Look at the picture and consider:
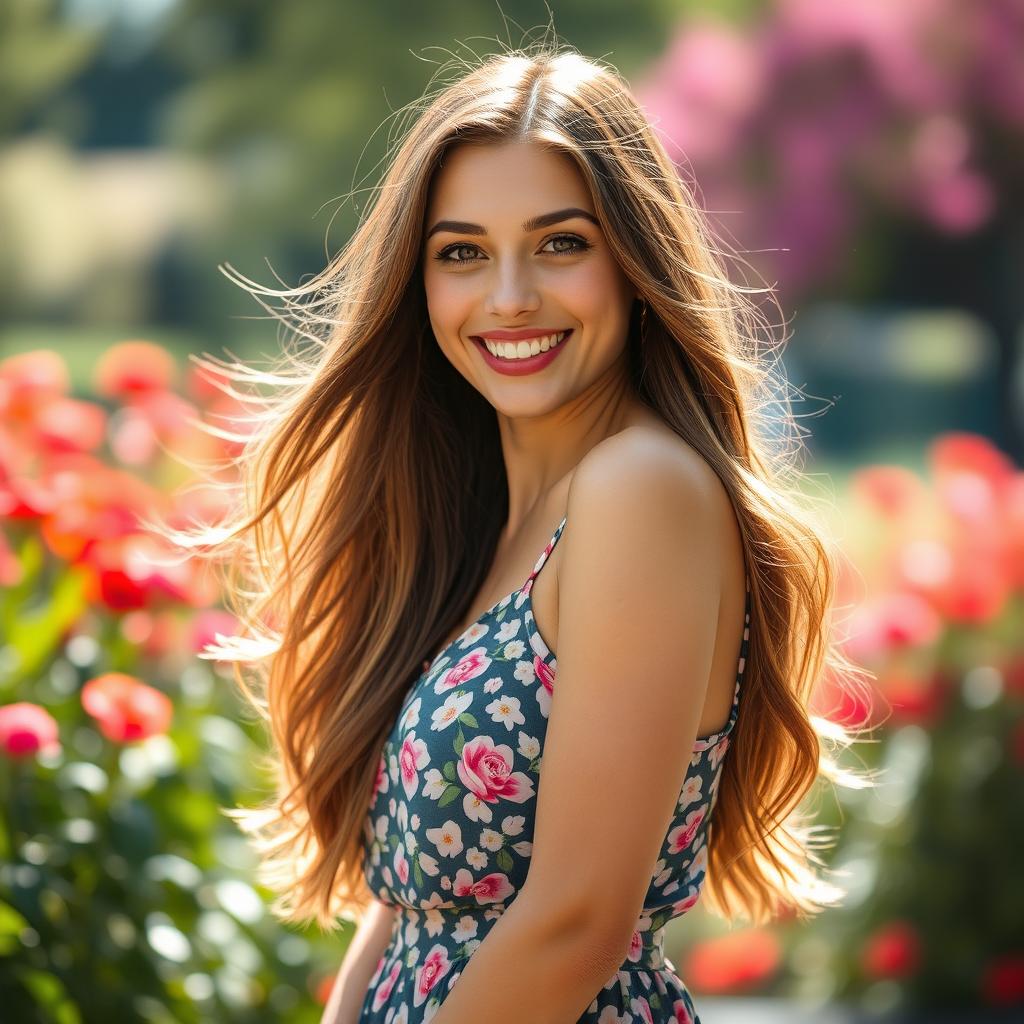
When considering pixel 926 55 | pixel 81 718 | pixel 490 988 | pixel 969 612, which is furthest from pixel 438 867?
pixel 926 55

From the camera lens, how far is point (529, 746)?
4.49 ft

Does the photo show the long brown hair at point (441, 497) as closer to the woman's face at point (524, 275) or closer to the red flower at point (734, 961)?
the woman's face at point (524, 275)

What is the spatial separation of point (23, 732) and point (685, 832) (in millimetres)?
930

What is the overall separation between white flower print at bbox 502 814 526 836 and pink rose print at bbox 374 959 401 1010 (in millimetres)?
280

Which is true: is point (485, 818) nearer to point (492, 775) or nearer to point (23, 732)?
point (492, 775)

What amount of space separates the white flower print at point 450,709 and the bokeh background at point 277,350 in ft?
1.67

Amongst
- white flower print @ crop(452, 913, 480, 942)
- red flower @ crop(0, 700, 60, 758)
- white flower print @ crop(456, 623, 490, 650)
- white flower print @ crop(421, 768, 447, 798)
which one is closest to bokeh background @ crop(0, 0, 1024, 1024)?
red flower @ crop(0, 700, 60, 758)

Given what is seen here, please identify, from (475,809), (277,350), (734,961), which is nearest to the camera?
(475,809)

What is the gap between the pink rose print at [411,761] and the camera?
4.72 ft

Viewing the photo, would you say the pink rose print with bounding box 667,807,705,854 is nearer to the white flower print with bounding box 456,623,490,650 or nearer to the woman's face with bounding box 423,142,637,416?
the white flower print with bounding box 456,623,490,650

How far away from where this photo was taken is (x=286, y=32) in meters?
8.20

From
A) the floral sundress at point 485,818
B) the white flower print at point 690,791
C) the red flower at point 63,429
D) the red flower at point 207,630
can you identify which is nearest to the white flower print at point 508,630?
the floral sundress at point 485,818

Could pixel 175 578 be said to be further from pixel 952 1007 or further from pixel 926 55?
pixel 926 55

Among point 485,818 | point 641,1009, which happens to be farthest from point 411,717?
point 641,1009
